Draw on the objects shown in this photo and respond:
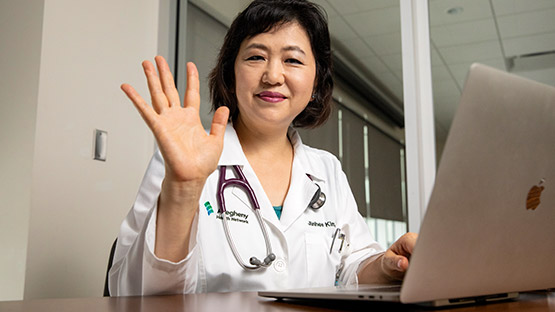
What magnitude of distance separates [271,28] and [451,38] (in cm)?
99

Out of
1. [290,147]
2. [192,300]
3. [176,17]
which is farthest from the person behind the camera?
[176,17]

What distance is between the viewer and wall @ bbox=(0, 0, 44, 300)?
178cm

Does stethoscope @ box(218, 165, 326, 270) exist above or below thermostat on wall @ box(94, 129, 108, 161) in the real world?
below

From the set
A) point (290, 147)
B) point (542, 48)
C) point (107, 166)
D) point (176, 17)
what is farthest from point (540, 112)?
point (176, 17)

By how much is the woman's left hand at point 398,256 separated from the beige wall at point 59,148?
4.45 ft

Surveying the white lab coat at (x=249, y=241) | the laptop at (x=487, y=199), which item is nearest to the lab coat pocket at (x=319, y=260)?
the white lab coat at (x=249, y=241)

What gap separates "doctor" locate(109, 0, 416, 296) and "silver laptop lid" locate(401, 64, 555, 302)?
1.03 ft

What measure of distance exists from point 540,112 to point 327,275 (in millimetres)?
835

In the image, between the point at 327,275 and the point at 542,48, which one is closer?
the point at 327,275

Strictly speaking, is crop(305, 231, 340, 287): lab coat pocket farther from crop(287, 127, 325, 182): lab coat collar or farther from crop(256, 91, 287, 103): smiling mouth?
crop(256, 91, 287, 103): smiling mouth

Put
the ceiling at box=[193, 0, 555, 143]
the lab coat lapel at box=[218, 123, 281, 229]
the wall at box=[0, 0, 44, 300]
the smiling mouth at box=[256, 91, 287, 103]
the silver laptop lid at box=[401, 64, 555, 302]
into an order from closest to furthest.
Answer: the silver laptop lid at box=[401, 64, 555, 302], the lab coat lapel at box=[218, 123, 281, 229], the smiling mouth at box=[256, 91, 287, 103], the wall at box=[0, 0, 44, 300], the ceiling at box=[193, 0, 555, 143]

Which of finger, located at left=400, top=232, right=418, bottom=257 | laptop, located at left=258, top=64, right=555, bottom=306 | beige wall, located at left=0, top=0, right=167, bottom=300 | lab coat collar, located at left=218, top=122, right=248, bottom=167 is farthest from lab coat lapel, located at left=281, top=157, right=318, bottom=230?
beige wall, located at left=0, top=0, right=167, bottom=300

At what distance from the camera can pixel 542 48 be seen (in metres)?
1.87

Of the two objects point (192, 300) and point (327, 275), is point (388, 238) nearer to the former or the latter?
point (327, 275)
